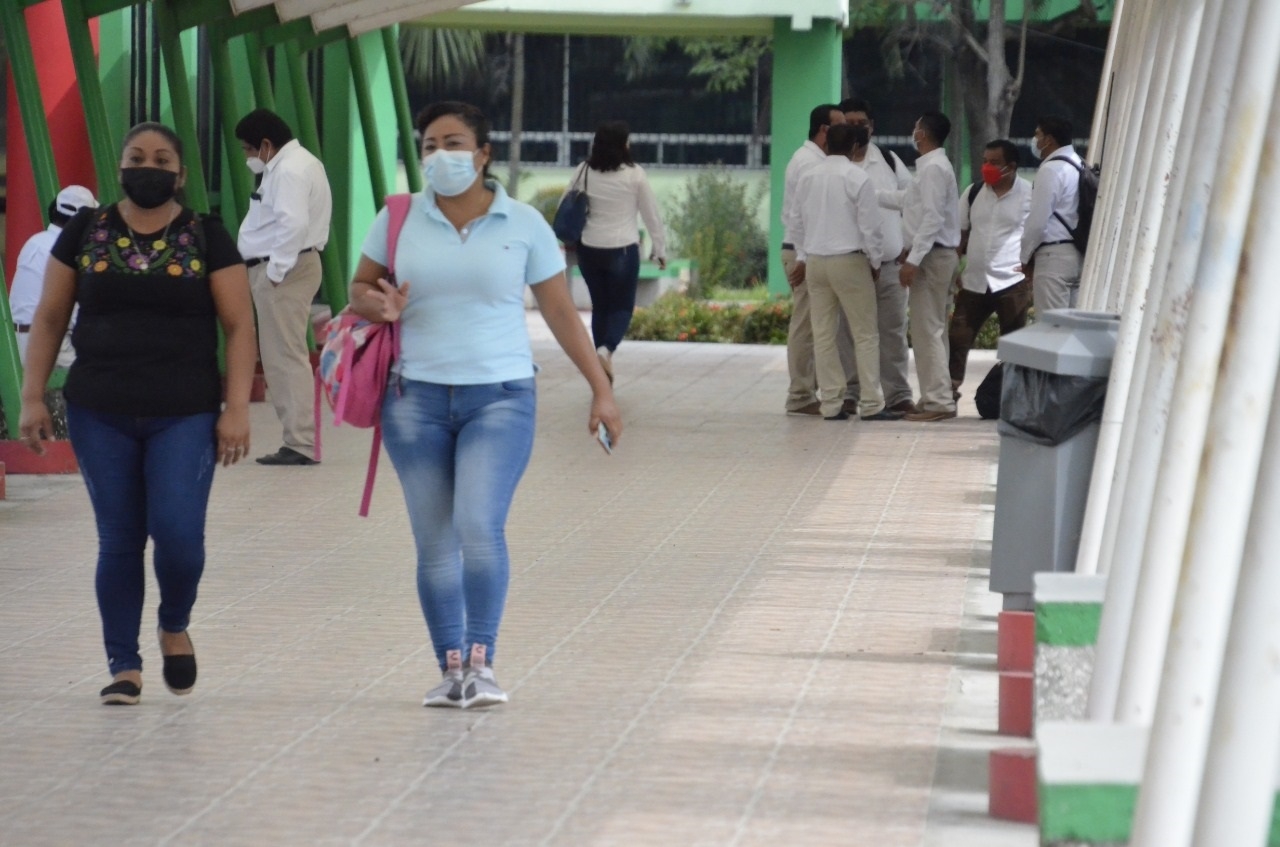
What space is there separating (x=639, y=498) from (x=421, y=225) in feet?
15.7

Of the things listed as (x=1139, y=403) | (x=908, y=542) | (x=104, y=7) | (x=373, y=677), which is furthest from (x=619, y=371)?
(x=1139, y=403)

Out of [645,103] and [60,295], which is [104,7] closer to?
[60,295]

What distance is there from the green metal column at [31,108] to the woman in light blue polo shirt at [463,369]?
619 centimetres

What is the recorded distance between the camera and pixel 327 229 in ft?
38.4

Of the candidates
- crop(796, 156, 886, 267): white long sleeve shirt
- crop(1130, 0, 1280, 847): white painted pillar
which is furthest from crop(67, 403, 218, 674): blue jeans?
crop(796, 156, 886, 267): white long sleeve shirt

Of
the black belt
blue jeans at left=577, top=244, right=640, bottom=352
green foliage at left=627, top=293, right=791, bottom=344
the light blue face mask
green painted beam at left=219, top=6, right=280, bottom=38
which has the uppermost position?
the light blue face mask

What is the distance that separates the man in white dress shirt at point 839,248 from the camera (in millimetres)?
13453

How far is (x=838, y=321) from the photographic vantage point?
45.6 feet

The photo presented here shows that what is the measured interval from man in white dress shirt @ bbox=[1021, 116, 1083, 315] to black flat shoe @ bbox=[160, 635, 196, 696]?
7.75m

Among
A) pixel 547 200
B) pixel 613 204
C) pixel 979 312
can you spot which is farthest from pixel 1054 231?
pixel 547 200

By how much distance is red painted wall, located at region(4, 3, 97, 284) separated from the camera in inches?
545

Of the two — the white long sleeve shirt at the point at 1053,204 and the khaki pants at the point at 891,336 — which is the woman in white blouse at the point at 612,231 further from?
the white long sleeve shirt at the point at 1053,204

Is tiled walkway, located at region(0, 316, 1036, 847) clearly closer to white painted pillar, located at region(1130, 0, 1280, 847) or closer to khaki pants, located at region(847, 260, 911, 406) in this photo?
white painted pillar, located at region(1130, 0, 1280, 847)

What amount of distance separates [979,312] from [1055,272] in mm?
1562
